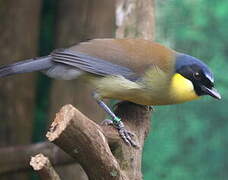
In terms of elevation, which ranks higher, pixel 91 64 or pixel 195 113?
pixel 91 64

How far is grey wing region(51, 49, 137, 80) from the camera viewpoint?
1.88 meters

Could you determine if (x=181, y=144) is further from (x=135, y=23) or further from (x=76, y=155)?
(x=76, y=155)

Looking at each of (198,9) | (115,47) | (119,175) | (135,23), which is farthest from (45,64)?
(198,9)

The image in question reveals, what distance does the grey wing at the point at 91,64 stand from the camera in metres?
1.88

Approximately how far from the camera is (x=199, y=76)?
6.00ft

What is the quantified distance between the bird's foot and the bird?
0.49ft

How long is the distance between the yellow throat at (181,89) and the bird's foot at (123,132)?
255 millimetres

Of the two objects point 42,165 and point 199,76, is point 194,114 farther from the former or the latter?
point 42,165

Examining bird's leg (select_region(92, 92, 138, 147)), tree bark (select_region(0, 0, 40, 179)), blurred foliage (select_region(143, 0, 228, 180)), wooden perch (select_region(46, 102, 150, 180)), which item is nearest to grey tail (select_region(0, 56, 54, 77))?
bird's leg (select_region(92, 92, 138, 147))

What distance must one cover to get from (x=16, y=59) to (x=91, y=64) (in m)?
1.01

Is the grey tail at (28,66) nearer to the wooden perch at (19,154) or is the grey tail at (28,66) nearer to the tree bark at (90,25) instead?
the tree bark at (90,25)

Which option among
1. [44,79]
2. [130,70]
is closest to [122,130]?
[130,70]

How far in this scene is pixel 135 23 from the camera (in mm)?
2176

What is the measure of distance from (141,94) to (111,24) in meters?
0.82
